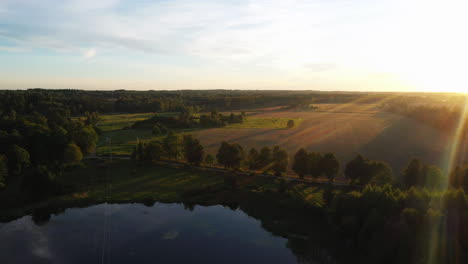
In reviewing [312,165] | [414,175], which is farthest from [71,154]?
[414,175]

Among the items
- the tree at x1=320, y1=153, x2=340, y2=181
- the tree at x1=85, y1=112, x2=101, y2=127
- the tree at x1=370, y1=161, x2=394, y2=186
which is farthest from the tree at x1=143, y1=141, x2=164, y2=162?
the tree at x1=85, y1=112, x2=101, y2=127

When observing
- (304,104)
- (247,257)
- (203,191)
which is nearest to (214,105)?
(304,104)

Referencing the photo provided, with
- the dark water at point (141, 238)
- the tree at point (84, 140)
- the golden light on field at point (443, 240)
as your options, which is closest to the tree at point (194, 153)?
the dark water at point (141, 238)

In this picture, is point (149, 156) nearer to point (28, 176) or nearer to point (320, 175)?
point (28, 176)

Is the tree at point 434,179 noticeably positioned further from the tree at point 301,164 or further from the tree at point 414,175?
the tree at point 301,164

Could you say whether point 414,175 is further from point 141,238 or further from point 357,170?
point 141,238

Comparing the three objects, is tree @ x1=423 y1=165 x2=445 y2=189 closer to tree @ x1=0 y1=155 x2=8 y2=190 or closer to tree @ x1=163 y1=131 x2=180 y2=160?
tree @ x1=163 y1=131 x2=180 y2=160
